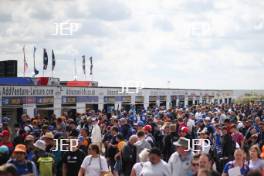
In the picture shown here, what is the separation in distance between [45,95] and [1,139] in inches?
638

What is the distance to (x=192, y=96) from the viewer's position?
56938 mm

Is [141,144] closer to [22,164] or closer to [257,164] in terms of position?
[257,164]

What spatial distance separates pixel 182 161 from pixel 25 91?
1883 centimetres

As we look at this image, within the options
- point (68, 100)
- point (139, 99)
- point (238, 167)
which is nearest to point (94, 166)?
point (238, 167)

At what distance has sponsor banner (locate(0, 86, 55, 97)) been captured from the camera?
24.0 meters

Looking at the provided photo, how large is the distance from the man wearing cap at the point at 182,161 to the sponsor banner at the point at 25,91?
664 inches

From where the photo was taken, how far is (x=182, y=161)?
27.1 ft

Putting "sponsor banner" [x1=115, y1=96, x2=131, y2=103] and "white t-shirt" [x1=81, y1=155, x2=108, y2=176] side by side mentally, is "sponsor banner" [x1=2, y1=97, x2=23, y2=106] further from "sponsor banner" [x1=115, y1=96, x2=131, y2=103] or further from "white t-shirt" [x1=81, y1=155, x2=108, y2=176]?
"white t-shirt" [x1=81, y1=155, x2=108, y2=176]

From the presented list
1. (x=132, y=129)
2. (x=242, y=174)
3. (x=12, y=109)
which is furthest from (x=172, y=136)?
(x=12, y=109)

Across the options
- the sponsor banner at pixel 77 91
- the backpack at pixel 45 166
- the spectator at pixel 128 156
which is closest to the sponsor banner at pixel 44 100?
the sponsor banner at pixel 77 91

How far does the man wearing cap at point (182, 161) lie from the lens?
8.21 metres

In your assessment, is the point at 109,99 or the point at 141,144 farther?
the point at 109,99

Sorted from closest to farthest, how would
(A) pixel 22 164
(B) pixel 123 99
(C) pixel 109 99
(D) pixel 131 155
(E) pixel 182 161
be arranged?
1. (A) pixel 22 164
2. (E) pixel 182 161
3. (D) pixel 131 155
4. (C) pixel 109 99
5. (B) pixel 123 99

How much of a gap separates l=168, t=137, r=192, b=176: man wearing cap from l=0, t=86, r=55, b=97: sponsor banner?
16.9 m
